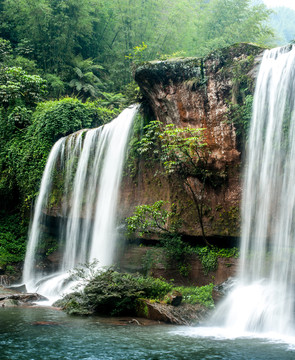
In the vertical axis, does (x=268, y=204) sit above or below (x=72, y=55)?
below

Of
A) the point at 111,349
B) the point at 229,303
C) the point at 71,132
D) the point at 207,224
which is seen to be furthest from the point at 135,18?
the point at 111,349

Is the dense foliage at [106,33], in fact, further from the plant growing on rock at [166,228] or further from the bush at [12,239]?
the plant growing on rock at [166,228]

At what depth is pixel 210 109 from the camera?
12945 mm

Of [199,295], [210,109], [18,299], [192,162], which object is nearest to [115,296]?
[199,295]

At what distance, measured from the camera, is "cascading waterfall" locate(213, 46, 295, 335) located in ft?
31.0

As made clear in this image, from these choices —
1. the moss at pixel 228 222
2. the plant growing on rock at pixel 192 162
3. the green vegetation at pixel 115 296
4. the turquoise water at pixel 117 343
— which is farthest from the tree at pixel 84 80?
the turquoise water at pixel 117 343

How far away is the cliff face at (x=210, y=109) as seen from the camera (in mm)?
12328

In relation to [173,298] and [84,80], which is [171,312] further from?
[84,80]

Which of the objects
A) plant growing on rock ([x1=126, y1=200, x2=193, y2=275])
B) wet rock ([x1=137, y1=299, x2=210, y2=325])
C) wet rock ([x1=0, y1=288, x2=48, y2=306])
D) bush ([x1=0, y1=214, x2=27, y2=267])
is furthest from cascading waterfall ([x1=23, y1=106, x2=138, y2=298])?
wet rock ([x1=137, y1=299, x2=210, y2=325])

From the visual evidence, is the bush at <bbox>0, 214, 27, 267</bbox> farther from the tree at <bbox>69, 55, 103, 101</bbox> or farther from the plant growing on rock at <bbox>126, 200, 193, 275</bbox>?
the tree at <bbox>69, 55, 103, 101</bbox>

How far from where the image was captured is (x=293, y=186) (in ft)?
33.4

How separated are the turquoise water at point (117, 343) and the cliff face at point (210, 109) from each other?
4897 millimetres

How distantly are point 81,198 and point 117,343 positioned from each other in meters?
9.98

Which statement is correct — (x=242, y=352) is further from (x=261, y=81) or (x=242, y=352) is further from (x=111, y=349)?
(x=261, y=81)
